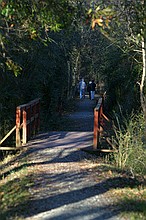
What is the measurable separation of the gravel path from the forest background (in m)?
1.51

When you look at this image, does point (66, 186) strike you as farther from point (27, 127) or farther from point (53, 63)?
point (53, 63)

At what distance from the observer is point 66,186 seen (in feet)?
25.9

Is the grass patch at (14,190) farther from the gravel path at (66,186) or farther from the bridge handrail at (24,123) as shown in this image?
the bridge handrail at (24,123)

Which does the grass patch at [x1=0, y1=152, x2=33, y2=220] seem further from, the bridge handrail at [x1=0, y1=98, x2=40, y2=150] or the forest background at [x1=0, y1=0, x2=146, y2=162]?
the bridge handrail at [x1=0, y1=98, x2=40, y2=150]

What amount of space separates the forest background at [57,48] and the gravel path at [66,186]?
59.3 inches

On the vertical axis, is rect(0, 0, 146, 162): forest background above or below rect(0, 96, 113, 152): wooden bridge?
above

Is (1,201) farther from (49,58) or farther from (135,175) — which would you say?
(49,58)

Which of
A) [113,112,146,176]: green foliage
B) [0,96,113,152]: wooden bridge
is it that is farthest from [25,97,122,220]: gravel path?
[113,112,146,176]: green foliage

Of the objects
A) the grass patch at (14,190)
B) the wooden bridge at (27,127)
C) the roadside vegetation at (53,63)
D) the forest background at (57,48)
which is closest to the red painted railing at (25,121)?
the wooden bridge at (27,127)

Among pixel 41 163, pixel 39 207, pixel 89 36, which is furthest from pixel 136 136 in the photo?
pixel 89 36

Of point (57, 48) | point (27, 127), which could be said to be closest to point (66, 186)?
point (27, 127)

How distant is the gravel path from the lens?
21.0 feet

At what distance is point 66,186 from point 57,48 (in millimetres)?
12916

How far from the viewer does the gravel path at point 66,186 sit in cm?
641
